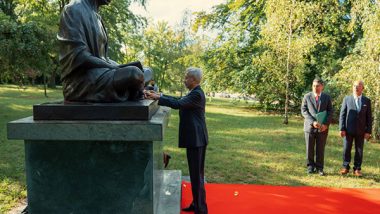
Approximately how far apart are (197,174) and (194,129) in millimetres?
543

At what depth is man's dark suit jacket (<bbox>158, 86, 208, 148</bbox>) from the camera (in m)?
3.98

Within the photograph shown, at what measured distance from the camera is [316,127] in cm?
676

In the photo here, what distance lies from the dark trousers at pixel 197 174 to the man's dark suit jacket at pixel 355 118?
3963mm

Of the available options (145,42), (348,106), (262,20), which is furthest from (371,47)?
(145,42)

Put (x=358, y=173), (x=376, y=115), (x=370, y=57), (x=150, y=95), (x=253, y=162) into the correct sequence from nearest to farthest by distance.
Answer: (x=150, y=95) → (x=358, y=173) → (x=253, y=162) → (x=370, y=57) → (x=376, y=115)

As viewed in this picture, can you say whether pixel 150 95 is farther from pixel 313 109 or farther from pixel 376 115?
pixel 376 115

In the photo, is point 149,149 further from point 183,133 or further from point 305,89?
point 305,89

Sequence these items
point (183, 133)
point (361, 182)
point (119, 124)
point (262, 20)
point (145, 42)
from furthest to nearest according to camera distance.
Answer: point (145, 42) < point (262, 20) < point (361, 182) < point (183, 133) < point (119, 124)

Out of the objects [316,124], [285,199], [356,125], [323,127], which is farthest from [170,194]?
[356,125]

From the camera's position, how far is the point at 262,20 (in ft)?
66.5

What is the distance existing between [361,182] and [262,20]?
1549 centimetres

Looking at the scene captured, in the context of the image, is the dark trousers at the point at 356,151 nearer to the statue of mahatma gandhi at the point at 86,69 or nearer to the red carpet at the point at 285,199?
the red carpet at the point at 285,199

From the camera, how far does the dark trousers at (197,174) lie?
406 centimetres

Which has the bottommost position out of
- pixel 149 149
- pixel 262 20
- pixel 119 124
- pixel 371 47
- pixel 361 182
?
pixel 361 182
